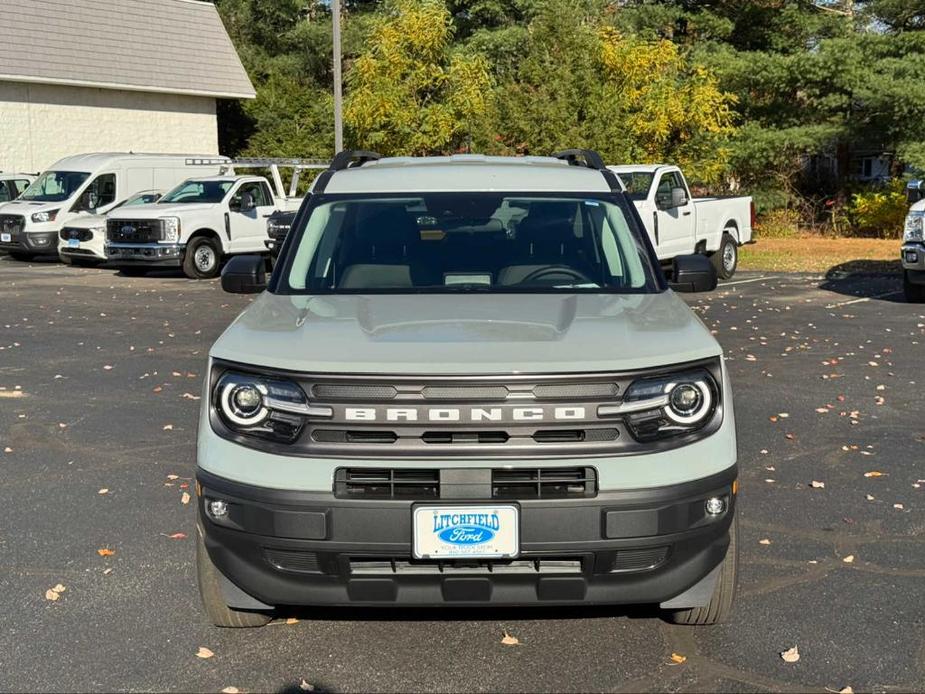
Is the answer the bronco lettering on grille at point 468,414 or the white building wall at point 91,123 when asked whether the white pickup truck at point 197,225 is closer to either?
the white building wall at point 91,123

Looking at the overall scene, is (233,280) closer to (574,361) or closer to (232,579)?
(232,579)

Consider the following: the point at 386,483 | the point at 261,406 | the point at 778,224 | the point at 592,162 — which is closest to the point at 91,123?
the point at 778,224

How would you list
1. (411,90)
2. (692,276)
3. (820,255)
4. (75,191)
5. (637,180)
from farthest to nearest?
1. (411,90)
2. (820,255)
3. (75,191)
4. (637,180)
5. (692,276)

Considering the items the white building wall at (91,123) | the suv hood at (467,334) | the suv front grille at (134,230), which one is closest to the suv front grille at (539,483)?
the suv hood at (467,334)

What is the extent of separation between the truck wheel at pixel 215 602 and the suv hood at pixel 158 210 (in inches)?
643

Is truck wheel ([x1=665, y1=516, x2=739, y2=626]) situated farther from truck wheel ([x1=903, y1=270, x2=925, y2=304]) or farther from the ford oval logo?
truck wheel ([x1=903, y1=270, x2=925, y2=304])

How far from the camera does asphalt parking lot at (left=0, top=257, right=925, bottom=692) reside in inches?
156

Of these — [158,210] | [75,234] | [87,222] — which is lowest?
[75,234]

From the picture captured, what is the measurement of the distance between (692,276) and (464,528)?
2250 mm

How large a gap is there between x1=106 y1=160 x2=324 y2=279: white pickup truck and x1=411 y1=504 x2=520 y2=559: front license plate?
17.0m

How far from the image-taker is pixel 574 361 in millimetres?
3684

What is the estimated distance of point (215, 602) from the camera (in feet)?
13.6

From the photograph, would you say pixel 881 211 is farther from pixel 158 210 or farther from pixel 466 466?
pixel 466 466

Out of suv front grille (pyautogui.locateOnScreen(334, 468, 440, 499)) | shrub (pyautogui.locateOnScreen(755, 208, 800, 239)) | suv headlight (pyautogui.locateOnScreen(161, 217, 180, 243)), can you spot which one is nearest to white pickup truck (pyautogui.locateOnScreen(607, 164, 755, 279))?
suv headlight (pyautogui.locateOnScreen(161, 217, 180, 243))
